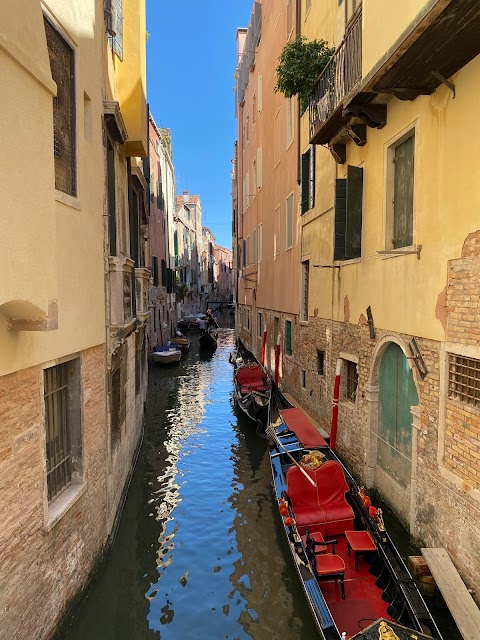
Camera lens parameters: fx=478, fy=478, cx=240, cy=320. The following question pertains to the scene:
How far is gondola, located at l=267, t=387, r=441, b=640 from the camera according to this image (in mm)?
4445

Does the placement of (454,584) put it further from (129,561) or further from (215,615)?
(129,561)

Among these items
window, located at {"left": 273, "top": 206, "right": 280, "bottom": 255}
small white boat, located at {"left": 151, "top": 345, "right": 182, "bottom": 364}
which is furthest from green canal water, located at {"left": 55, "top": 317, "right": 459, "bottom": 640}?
small white boat, located at {"left": 151, "top": 345, "right": 182, "bottom": 364}

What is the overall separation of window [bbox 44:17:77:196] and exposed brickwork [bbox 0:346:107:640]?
81.9 inches

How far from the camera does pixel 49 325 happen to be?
150 inches

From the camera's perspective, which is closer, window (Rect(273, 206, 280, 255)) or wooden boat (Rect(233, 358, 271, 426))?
wooden boat (Rect(233, 358, 271, 426))

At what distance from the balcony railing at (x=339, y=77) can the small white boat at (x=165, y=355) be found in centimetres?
1503

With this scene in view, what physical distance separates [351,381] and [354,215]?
3.09 metres

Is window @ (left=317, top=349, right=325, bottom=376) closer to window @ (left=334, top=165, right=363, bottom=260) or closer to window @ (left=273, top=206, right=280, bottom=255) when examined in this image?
window @ (left=334, top=165, right=363, bottom=260)

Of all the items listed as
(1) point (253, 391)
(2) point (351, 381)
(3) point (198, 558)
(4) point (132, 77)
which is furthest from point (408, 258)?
(1) point (253, 391)

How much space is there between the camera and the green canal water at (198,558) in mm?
5539

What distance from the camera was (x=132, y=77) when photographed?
27.3 feet

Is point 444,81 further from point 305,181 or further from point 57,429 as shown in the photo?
point 305,181

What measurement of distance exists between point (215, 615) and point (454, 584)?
9.24 ft

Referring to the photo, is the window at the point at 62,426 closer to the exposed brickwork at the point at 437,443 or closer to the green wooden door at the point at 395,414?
the exposed brickwork at the point at 437,443
